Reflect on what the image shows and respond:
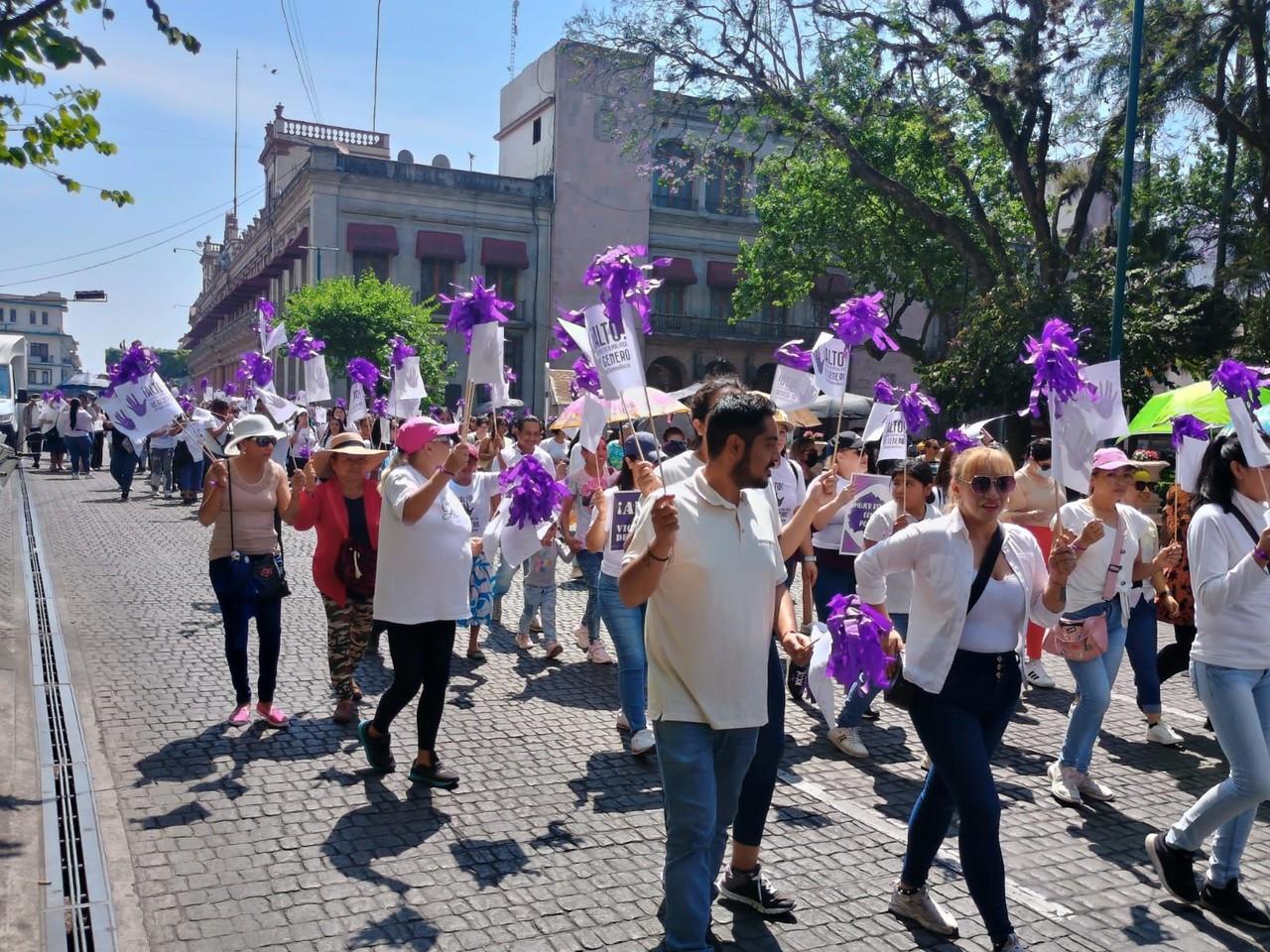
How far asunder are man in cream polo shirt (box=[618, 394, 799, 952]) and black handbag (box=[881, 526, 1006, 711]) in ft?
2.03

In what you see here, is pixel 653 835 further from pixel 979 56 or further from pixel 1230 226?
pixel 1230 226

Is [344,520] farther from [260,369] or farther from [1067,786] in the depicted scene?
[260,369]

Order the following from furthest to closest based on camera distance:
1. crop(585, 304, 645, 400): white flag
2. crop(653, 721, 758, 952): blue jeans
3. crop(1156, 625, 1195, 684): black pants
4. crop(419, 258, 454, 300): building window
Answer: crop(419, 258, 454, 300): building window < crop(1156, 625, 1195, 684): black pants < crop(585, 304, 645, 400): white flag < crop(653, 721, 758, 952): blue jeans

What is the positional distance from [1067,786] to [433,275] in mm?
38718

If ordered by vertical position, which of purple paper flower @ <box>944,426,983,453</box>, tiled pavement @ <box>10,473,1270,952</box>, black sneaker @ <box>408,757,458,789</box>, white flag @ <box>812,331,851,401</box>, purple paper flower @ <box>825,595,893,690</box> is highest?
white flag @ <box>812,331,851,401</box>

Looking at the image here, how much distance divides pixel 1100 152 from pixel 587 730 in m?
17.9

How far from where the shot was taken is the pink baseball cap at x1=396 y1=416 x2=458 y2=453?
5598 mm

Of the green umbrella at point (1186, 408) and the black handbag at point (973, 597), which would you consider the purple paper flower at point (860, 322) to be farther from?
the green umbrella at point (1186, 408)

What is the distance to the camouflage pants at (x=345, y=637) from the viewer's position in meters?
6.67

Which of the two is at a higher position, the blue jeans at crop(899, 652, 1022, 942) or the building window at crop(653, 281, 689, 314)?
the building window at crop(653, 281, 689, 314)

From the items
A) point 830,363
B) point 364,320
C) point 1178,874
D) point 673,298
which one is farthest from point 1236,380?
point 673,298

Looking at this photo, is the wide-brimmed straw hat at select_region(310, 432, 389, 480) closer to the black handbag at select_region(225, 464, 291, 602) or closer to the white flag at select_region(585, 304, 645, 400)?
the black handbag at select_region(225, 464, 291, 602)

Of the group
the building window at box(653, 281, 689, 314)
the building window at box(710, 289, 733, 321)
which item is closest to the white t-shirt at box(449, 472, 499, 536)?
the building window at box(653, 281, 689, 314)

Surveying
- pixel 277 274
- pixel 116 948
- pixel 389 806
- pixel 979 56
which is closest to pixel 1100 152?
pixel 979 56
